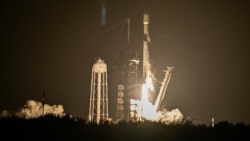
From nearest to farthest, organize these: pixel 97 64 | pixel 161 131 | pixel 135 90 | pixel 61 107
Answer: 1. pixel 161 131
2. pixel 97 64
3. pixel 135 90
4. pixel 61 107

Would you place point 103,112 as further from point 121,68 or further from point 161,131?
point 161,131

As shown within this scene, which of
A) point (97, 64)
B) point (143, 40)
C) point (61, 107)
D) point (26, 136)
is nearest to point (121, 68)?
point (97, 64)

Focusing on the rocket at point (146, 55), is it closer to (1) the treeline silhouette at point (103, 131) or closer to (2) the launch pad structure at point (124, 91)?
(2) the launch pad structure at point (124, 91)

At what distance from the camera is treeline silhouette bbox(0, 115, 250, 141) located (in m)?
26.7

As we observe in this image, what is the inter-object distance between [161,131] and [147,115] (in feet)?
97.9

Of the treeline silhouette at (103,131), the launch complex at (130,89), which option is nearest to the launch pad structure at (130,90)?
the launch complex at (130,89)

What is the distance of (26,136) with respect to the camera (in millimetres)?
25984

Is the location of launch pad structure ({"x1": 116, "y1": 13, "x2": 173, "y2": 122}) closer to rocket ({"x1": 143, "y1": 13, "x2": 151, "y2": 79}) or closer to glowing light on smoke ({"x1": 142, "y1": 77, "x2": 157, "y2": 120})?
rocket ({"x1": 143, "y1": 13, "x2": 151, "y2": 79})

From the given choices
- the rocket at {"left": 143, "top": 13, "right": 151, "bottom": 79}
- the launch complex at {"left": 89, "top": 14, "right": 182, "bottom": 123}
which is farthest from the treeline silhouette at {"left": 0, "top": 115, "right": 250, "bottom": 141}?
the rocket at {"left": 143, "top": 13, "right": 151, "bottom": 79}

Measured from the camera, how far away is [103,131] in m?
27.9

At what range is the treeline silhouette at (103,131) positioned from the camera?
2669 centimetres

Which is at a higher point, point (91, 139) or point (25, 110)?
point (25, 110)

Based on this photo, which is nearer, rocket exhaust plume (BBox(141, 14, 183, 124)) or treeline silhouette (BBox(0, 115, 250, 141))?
treeline silhouette (BBox(0, 115, 250, 141))

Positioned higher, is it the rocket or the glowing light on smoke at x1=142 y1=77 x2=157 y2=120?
the rocket
